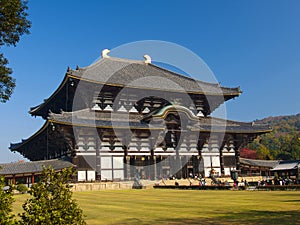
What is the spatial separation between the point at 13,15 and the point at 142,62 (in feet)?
131

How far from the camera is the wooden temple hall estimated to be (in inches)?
Answer: 1467

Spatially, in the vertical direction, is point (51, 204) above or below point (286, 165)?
above

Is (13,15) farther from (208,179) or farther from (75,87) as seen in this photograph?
(208,179)

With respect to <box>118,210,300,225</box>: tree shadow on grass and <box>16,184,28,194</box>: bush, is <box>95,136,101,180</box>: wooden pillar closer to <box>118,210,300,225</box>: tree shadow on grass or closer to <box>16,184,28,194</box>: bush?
<box>16,184,28,194</box>: bush

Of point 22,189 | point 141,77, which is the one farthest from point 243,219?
point 141,77

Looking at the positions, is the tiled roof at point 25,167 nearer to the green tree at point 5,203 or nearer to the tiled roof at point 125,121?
→ the tiled roof at point 125,121

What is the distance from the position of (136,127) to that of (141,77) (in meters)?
10.4

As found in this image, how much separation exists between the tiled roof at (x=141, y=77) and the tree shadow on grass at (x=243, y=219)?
28.9 meters

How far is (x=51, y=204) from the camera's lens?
7184mm

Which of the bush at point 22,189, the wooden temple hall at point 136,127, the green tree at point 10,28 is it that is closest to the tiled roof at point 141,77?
the wooden temple hall at point 136,127

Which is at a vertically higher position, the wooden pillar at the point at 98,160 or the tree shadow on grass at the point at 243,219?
the wooden pillar at the point at 98,160

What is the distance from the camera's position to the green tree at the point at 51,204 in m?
6.84

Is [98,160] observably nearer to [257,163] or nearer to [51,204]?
[257,163]

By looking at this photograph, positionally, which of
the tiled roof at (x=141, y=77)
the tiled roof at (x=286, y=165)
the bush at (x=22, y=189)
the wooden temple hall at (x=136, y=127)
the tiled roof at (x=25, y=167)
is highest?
the tiled roof at (x=141, y=77)
